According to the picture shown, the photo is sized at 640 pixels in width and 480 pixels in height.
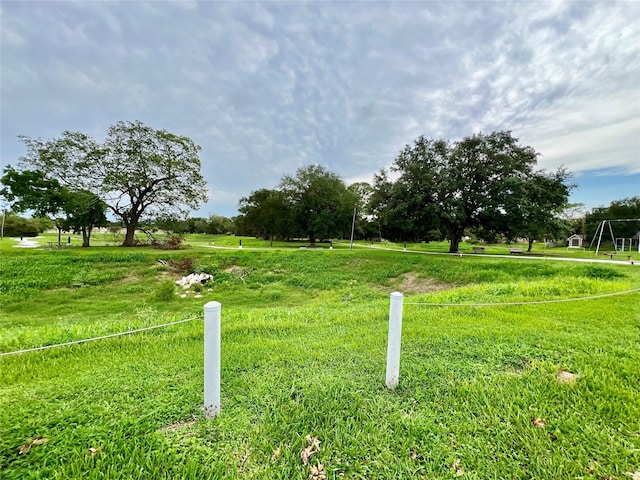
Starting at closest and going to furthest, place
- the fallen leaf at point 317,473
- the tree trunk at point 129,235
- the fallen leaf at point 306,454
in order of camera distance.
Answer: the fallen leaf at point 317,473 < the fallen leaf at point 306,454 < the tree trunk at point 129,235

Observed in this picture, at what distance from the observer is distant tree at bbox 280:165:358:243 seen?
31131mm

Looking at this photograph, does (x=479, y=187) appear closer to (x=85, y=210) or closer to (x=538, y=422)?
(x=538, y=422)

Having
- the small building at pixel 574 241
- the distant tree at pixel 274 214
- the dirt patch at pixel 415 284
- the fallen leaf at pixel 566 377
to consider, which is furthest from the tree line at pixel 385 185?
the small building at pixel 574 241

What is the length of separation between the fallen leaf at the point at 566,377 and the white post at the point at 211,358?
10.4 feet

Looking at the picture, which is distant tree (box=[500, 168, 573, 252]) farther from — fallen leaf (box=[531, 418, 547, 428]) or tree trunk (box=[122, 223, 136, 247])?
tree trunk (box=[122, 223, 136, 247])

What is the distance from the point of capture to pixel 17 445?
1.76 m

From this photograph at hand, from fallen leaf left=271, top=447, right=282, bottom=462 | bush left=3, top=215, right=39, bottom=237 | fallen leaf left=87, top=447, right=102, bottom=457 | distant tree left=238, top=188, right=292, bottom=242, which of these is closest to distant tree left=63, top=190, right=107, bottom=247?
distant tree left=238, top=188, right=292, bottom=242

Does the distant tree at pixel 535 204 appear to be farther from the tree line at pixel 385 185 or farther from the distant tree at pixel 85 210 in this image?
the distant tree at pixel 85 210

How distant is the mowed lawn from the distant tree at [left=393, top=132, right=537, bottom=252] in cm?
1230

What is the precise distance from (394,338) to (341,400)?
707 mm

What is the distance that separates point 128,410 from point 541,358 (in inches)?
165

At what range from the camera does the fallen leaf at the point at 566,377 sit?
8.62 ft

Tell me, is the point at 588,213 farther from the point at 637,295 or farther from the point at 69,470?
the point at 69,470

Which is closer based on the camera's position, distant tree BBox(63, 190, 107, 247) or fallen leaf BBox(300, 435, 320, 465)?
fallen leaf BBox(300, 435, 320, 465)
